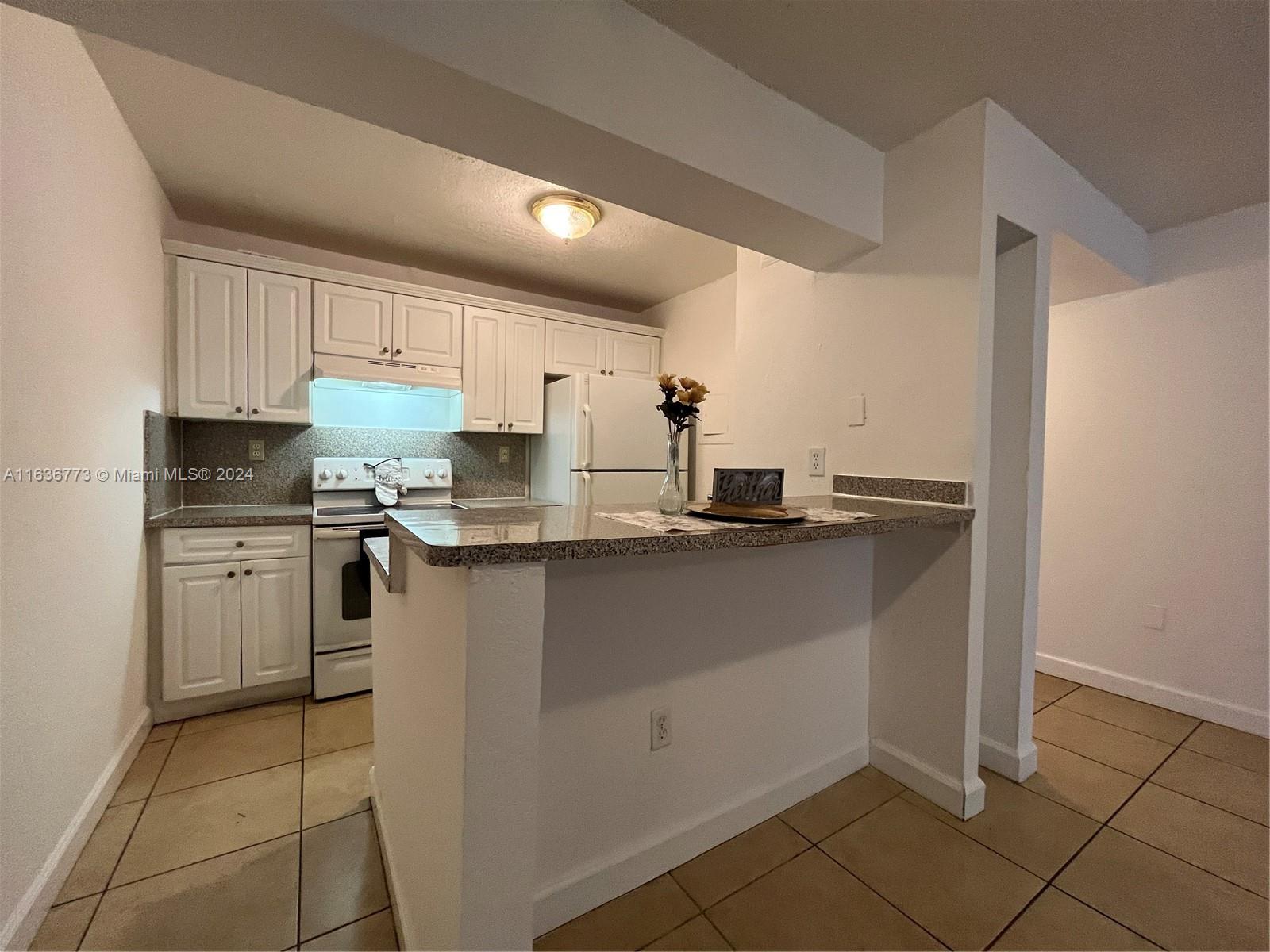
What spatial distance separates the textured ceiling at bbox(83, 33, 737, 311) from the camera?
5.99 feet

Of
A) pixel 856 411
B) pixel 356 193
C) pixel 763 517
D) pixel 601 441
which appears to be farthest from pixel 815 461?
pixel 356 193

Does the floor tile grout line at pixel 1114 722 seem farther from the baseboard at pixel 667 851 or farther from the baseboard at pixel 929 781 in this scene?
the baseboard at pixel 667 851

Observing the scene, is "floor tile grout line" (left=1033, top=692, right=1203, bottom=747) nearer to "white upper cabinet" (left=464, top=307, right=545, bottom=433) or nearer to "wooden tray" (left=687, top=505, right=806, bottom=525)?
"wooden tray" (left=687, top=505, right=806, bottom=525)

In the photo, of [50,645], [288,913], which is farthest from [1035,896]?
[50,645]

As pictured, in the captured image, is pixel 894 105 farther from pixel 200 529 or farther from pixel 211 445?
pixel 211 445

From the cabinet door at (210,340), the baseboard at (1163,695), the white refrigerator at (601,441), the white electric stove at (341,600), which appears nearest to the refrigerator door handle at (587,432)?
the white refrigerator at (601,441)

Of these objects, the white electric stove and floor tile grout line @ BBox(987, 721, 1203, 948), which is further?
the white electric stove

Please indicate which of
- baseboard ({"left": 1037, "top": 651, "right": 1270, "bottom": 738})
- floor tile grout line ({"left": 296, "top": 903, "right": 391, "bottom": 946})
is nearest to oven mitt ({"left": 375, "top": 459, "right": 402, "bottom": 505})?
floor tile grout line ({"left": 296, "top": 903, "right": 391, "bottom": 946})

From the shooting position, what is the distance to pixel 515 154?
139 centimetres

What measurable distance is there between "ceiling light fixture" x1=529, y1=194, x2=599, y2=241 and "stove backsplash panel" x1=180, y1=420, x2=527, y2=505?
1.58 m

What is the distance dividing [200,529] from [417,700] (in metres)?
1.88

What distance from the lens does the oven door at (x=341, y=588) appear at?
253cm

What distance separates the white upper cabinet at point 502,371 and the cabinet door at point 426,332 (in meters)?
0.06

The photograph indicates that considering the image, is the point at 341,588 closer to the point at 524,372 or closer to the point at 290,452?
the point at 290,452
